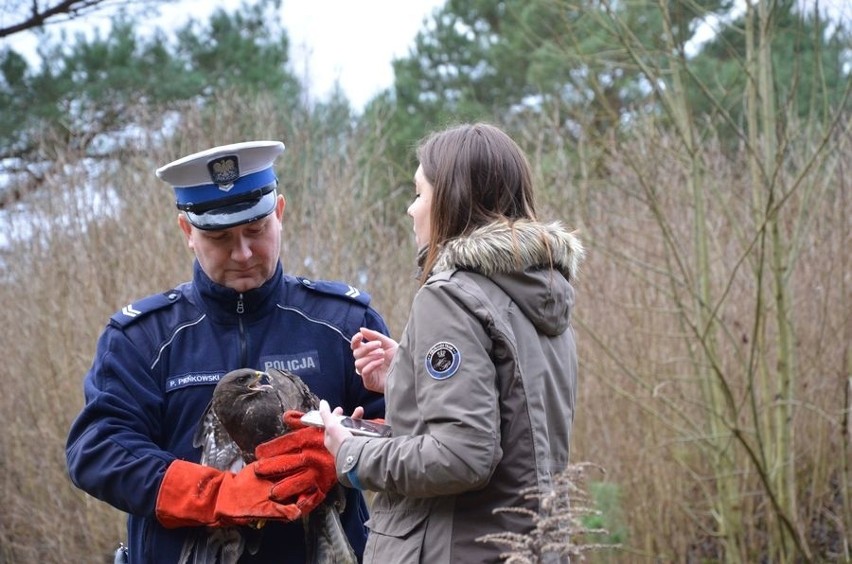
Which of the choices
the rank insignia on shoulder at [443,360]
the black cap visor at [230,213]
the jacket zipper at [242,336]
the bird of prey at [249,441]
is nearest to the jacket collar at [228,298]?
the jacket zipper at [242,336]

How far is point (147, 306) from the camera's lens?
3184 mm

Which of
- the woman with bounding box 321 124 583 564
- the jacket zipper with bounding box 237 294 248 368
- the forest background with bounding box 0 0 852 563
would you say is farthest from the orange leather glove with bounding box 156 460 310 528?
the forest background with bounding box 0 0 852 563

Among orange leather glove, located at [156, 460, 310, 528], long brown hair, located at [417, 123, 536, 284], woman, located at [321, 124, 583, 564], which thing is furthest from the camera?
orange leather glove, located at [156, 460, 310, 528]

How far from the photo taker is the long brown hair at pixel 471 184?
105 inches

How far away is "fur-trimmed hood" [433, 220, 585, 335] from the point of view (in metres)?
2.54

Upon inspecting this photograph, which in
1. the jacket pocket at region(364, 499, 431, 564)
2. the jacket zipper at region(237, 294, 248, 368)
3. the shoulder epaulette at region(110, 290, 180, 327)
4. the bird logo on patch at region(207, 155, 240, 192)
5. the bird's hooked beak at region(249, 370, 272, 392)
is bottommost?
the jacket pocket at region(364, 499, 431, 564)

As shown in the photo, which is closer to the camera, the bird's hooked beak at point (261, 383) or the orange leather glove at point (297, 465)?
the orange leather glove at point (297, 465)

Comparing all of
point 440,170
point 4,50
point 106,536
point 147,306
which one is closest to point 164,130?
point 106,536

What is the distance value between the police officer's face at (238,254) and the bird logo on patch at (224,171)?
139 millimetres

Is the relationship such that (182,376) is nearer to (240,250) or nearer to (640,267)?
(240,250)

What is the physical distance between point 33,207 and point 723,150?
6.04 meters

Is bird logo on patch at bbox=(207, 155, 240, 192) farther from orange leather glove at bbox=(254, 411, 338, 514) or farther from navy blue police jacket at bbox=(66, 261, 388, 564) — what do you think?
orange leather glove at bbox=(254, 411, 338, 514)

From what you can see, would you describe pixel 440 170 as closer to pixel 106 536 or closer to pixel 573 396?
pixel 573 396

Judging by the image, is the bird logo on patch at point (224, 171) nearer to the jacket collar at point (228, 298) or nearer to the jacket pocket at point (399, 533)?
the jacket collar at point (228, 298)
